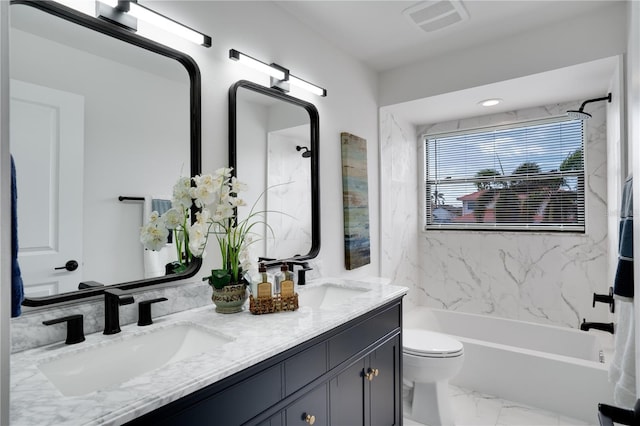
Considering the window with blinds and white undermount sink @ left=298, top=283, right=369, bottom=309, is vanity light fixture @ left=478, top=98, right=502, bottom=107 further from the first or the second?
white undermount sink @ left=298, top=283, right=369, bottom=309

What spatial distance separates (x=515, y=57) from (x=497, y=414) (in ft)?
7.82

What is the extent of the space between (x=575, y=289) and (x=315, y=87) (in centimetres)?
267

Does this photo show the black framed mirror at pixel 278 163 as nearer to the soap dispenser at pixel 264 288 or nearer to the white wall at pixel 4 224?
the soap dispenser at pixel 264 288

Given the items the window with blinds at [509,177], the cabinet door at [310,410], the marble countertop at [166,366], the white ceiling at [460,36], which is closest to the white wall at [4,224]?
the marble countertop at [166,366]

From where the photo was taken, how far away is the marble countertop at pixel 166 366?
2.42ft

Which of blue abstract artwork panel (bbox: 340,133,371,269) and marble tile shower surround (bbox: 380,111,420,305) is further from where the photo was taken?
marble tile shower surround (bbox: 380,111,420,305)

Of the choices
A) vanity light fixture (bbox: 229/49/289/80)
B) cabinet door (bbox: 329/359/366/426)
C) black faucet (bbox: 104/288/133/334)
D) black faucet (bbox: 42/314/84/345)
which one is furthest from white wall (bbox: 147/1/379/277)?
cabinet door (bbox: 329/359/366/426)

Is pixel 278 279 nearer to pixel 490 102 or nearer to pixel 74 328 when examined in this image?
pixel 74 328

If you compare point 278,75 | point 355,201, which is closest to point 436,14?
point 278,75

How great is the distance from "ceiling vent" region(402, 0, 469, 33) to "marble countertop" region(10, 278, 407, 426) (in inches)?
68.1

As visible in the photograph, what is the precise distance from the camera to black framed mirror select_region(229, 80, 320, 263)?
1.83m

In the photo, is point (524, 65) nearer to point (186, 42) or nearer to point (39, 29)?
point (186, 42)

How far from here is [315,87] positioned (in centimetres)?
221

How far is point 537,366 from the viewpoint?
236cm
